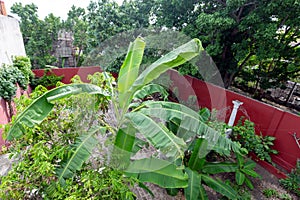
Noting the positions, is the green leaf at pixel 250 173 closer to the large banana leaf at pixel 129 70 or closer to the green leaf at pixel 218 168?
the green leaf at pixel 218 168

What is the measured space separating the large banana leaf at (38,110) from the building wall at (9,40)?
3667 mm

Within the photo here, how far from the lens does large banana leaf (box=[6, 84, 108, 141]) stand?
1669 millimetres

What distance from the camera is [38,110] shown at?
1761mm

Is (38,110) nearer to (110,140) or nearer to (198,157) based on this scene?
(110,140)

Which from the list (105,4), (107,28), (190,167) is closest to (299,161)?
(190,167)

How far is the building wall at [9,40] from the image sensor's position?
4555 mm

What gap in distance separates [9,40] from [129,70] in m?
5.10

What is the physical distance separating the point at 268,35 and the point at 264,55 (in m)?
0.77

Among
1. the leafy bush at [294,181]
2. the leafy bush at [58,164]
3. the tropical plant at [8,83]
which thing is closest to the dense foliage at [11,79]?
the tropical plant at [8,83]

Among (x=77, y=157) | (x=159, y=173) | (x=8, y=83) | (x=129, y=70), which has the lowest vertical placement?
(x=159, y=173)

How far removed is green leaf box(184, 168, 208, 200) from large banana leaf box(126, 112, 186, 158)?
93 centimetres

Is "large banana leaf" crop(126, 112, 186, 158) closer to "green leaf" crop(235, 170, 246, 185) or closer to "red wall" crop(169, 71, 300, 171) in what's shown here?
"green leaf" crop(235, 170, 246, 185)

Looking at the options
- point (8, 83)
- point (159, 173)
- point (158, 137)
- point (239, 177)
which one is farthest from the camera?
point (8, 83)

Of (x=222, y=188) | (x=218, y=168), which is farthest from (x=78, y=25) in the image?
(x=222, y=188)
